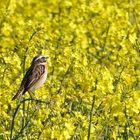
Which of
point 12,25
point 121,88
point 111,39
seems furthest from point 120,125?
point 12,25

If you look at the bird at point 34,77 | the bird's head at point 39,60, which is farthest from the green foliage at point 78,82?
the bird's head at point 39,60

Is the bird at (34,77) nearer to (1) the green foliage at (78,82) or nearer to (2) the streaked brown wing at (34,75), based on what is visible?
(2) the streaked brown wing at (34,75)

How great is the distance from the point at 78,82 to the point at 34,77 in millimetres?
445

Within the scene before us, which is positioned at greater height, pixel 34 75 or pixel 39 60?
pixel 39 60

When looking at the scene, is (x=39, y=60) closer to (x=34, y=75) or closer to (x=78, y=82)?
(x=34, y=75)

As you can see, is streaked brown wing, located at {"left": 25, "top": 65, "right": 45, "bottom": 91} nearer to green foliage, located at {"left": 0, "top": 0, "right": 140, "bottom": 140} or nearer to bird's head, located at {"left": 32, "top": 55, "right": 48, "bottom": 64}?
bird's head, located at {"left": 32, "top": 55, "right": 48, "bottom": 64}

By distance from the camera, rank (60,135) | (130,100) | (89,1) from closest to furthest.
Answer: (60,135)
(130,100)
(89,1)

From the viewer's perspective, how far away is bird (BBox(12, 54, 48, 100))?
784cm

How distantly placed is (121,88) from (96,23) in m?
4.30

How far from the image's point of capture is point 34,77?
26.1 ft

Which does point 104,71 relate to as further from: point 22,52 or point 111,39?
point 111,39

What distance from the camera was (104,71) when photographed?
7.82 meters

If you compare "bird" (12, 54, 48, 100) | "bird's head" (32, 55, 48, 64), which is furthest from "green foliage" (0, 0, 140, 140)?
"bird's head" (32, 55, 48, 64)

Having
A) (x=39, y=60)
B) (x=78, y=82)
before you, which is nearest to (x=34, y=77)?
(x=39, y=60)
